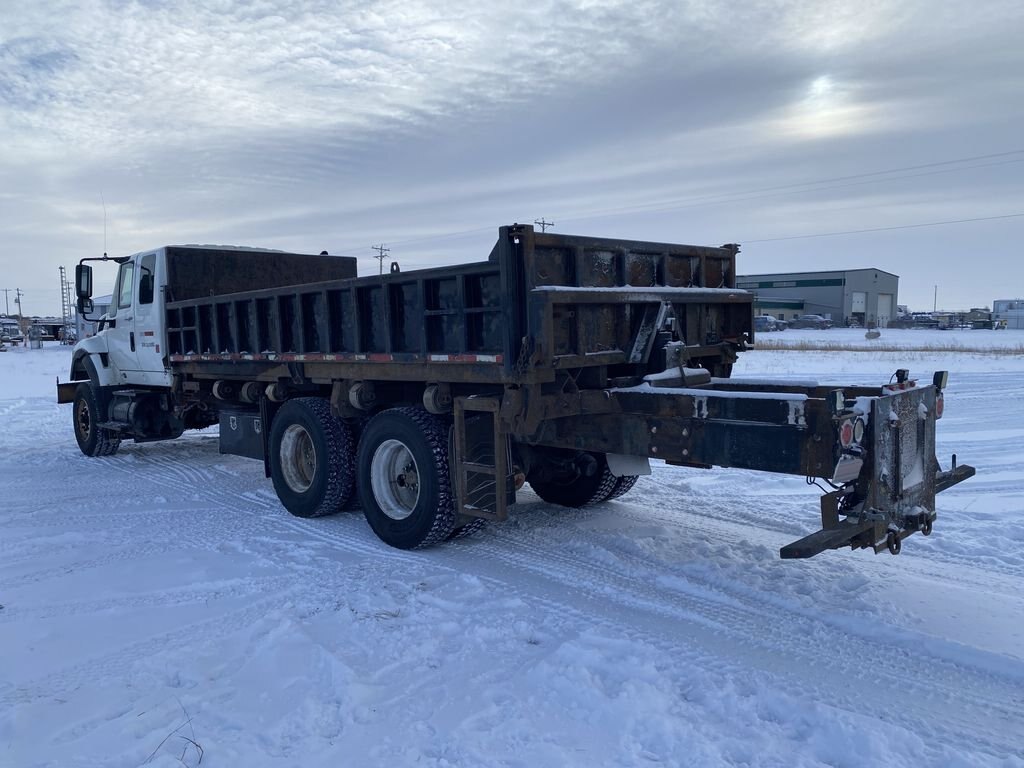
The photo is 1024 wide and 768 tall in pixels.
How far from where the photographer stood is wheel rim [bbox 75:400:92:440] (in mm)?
11492

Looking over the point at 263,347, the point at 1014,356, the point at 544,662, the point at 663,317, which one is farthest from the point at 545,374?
the point at 1014,356

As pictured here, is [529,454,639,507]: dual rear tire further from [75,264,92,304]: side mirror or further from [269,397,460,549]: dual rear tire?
[75,264,92,304]: side mirror

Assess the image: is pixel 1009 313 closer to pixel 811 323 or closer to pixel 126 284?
pixel 811 323

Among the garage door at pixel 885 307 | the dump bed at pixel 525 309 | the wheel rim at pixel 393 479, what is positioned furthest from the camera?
the garage door at pixel 885 307

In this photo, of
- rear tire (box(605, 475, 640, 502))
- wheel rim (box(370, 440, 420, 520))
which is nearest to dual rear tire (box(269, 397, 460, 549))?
wheel rim (box(370, 440, 420, 520))

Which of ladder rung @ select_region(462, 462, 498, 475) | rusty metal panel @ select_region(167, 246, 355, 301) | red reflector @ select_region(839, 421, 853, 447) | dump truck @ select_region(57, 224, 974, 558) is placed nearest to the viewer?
red reflector @ select_region(839, 421, 853, 447)

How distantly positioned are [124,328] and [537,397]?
753 cm

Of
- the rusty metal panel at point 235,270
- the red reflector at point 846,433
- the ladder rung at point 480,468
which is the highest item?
the rusty metal panel at point 235,270

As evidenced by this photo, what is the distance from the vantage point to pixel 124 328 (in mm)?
10562

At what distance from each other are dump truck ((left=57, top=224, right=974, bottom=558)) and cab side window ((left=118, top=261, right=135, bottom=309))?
210 cm

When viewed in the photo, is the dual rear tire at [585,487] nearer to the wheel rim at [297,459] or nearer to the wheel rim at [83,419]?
the wheel rim at [297,459]

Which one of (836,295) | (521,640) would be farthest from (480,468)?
(836,295)

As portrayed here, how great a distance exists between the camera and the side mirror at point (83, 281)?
10.4 meters

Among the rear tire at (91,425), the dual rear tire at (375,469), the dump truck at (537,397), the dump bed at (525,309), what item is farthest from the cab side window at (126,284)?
the dual rear tire at (375,469)
